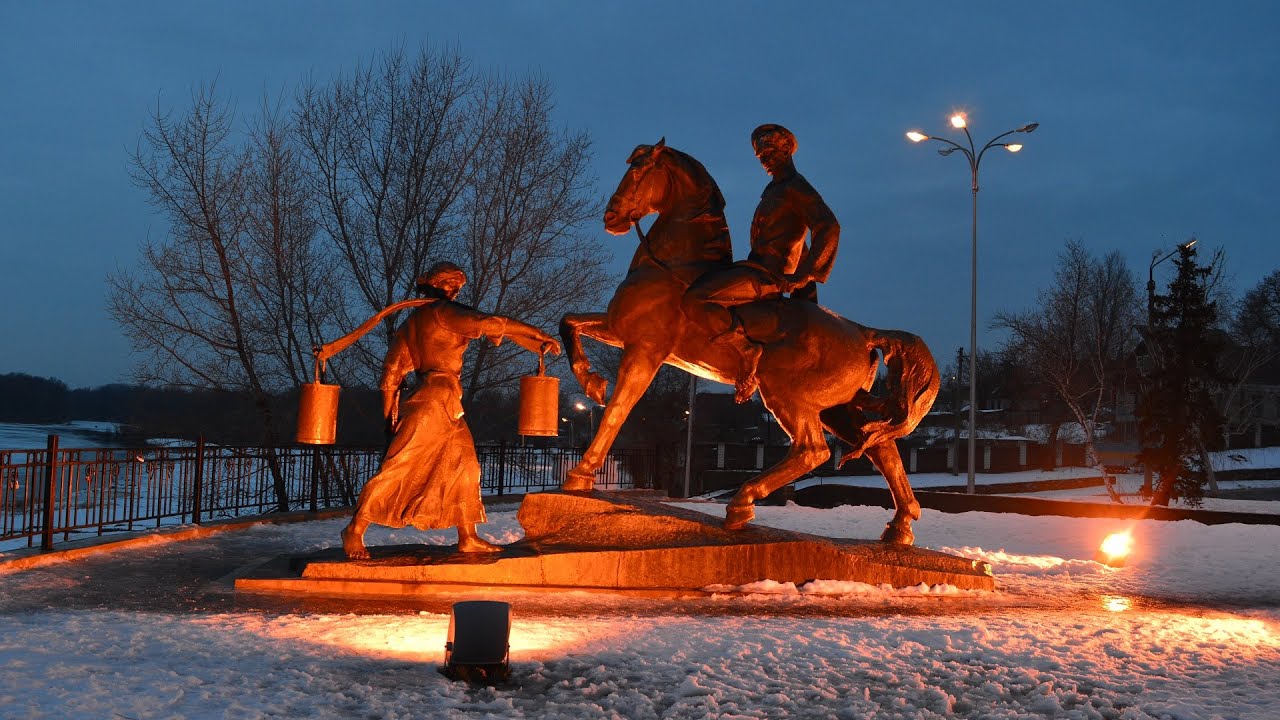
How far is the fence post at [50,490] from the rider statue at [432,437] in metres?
3.41

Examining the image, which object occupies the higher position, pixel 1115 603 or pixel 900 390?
pixel 900 390

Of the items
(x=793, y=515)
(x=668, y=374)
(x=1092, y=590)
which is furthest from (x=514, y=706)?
(x=668, y=374)

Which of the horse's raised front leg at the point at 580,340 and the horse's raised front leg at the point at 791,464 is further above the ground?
the horse's raised front leg at the point at 580,340

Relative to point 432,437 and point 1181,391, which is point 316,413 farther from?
point 1181,391

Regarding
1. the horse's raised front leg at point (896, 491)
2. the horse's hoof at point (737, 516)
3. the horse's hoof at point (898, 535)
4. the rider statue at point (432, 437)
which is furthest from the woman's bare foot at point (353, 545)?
the horse's hoof at point (898, 535)

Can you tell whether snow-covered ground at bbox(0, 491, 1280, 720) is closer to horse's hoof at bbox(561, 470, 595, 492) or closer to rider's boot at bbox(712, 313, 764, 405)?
horse's hoof at bbox(561, 470, 595, 492)

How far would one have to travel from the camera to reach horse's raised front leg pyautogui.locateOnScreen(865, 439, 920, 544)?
7.39 m

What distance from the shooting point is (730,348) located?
7027mm

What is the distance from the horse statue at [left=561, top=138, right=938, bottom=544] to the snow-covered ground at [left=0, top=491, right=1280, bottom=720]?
110cm

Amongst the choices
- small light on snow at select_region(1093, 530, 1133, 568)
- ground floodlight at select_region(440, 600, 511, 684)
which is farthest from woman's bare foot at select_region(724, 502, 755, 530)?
small light on snow at select_region(1093, 530, 1133, 568)

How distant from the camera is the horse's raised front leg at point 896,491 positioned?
291 inches

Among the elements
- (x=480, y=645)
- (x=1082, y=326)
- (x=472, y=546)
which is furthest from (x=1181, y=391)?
(x=480, y=645)

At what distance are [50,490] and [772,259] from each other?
6322mm

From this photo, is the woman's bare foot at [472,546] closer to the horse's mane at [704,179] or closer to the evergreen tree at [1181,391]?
the horse's mane at [704,179]
